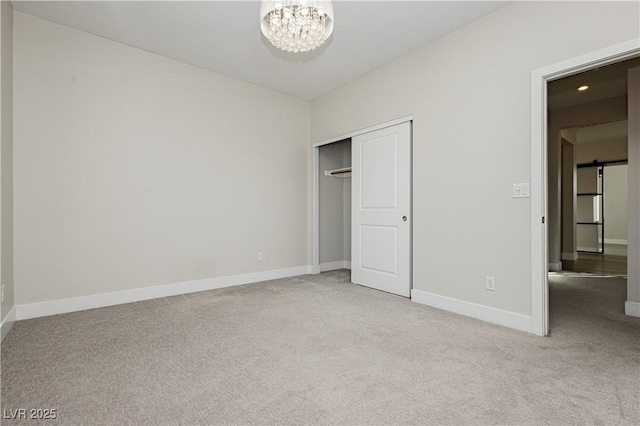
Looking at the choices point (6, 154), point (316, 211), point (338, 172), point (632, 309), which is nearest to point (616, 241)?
point (632, 309)

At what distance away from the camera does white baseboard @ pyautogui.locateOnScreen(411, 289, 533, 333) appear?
98.3 inches

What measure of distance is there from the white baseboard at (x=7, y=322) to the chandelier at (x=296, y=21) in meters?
2.97

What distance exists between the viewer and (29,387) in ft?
5.43

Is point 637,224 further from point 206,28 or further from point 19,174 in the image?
point 19,174

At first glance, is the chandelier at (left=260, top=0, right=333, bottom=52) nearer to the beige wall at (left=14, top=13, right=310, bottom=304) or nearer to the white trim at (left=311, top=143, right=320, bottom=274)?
the beige wall at (left=14, top=13, right=310, bottom=304)

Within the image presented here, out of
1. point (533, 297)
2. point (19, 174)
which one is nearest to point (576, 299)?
point (533, 297)

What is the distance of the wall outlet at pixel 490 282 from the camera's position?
2.68 m

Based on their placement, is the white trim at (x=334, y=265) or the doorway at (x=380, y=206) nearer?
the doorway at (x=380, y=206)

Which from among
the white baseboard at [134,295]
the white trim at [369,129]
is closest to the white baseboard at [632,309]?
the white trim at [369,129]

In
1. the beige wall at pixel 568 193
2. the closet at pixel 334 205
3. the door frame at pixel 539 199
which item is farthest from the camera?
the beige wall at pixel 568 193

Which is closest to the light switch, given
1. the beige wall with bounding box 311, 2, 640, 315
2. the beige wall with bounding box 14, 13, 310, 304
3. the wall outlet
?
the beige wall with bounding box 311, 2, 640, 315

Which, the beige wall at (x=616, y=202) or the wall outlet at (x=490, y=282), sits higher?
the beige wall at (x=616, y=202)

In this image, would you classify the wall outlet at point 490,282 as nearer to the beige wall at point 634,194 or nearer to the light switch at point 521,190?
the light switch at point 521,190

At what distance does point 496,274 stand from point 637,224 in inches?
60.2
